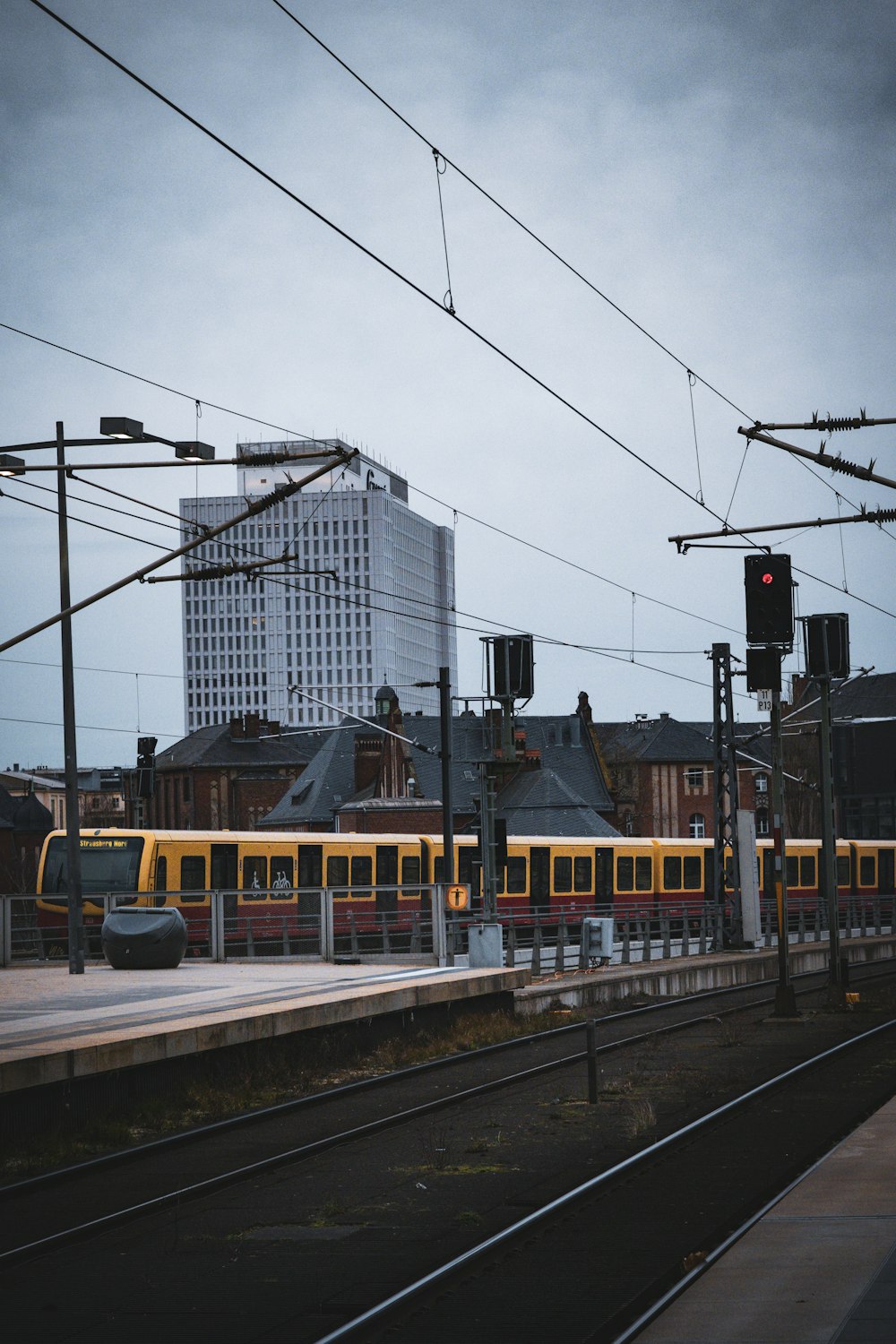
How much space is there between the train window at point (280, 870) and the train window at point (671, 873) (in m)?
15.0

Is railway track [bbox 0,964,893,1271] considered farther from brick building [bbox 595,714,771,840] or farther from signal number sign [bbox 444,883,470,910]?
brick building [bbox 595,714,771,840]

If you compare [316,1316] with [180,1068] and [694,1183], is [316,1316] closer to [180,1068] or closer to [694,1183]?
[694,1183]

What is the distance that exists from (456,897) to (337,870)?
46.3 feet

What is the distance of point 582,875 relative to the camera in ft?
156

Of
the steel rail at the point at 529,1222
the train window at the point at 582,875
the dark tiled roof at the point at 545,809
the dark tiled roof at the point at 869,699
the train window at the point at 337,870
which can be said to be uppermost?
the dark tiled roof at the point at 869,699

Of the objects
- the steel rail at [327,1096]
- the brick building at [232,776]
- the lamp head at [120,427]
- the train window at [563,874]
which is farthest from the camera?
the brick building at [232,776]

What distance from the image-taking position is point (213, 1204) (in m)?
10.7

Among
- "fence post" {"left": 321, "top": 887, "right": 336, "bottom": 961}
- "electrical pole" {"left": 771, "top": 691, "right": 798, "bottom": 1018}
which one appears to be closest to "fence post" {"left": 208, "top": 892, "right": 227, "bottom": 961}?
"fence post" {"left": 321, "top": 887, "right": 336, "bottom": 961}

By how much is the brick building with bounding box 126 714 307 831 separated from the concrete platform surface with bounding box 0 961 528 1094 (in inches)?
3183

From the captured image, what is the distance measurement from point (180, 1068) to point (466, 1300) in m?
8.94

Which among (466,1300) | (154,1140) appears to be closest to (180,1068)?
(154,1140)

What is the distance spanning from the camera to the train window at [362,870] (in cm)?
4162

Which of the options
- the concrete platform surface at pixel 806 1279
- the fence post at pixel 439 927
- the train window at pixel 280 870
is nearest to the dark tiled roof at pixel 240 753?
the train window at pixel 280 870

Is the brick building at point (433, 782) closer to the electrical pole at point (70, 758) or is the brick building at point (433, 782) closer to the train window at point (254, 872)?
the train window at point (254, 872)
